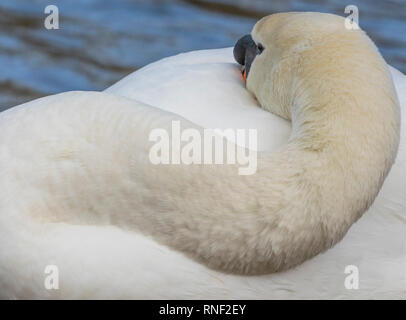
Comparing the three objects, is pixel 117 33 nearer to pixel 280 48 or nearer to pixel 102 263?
pixel 280 48

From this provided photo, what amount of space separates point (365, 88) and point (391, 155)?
16 cm

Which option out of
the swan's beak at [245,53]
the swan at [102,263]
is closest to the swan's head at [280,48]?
the swan's beak at [245,53]

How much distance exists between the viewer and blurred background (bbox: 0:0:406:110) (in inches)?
187

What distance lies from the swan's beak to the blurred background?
71.3 inches

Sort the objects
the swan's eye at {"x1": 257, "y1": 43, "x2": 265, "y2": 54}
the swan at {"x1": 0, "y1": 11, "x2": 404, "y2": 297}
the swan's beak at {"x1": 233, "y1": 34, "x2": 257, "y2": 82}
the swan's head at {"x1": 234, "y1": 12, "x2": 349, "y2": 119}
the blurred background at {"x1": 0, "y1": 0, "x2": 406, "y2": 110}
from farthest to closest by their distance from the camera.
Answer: the blurred background at {"x1": 0, "y1": 0, "x2": 406, "y2": 110} → the swan's beak at {"x1": 233, "y1": 34, "x2": 257, "y2": 82} → the swan's eye at {"x1": 257, "y1": 43, "x2": 265, "y2": 54} → the swan's head at {"x1": 234, "y1": 12, "x2": 349, "y2": 119} → the swan at {"x1": 0, "y1": 11, "x2": 404, "y2": 297}

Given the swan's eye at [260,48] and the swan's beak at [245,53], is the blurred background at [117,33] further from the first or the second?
the swan's eye at [260,48]

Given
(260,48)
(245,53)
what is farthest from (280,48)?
(245,53)

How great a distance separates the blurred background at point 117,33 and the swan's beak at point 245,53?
5.94 ft

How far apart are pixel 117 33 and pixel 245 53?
2558 millimetres

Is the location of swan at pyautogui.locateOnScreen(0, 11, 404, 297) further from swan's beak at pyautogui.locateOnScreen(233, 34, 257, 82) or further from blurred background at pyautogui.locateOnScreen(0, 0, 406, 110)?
blurred background at pyautogui.locateOnScreen(0, 0, 406, 110)

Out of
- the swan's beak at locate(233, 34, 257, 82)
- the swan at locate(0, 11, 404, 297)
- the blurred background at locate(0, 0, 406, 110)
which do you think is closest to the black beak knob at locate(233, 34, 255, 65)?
the swan's beak at locate(233, 34, 257, 82)

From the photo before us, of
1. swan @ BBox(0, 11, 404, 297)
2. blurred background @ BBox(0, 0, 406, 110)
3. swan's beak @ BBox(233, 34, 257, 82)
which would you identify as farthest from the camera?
blurred background @ BBox(0, 0, 406, 110)

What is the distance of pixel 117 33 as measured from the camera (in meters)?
5.28
